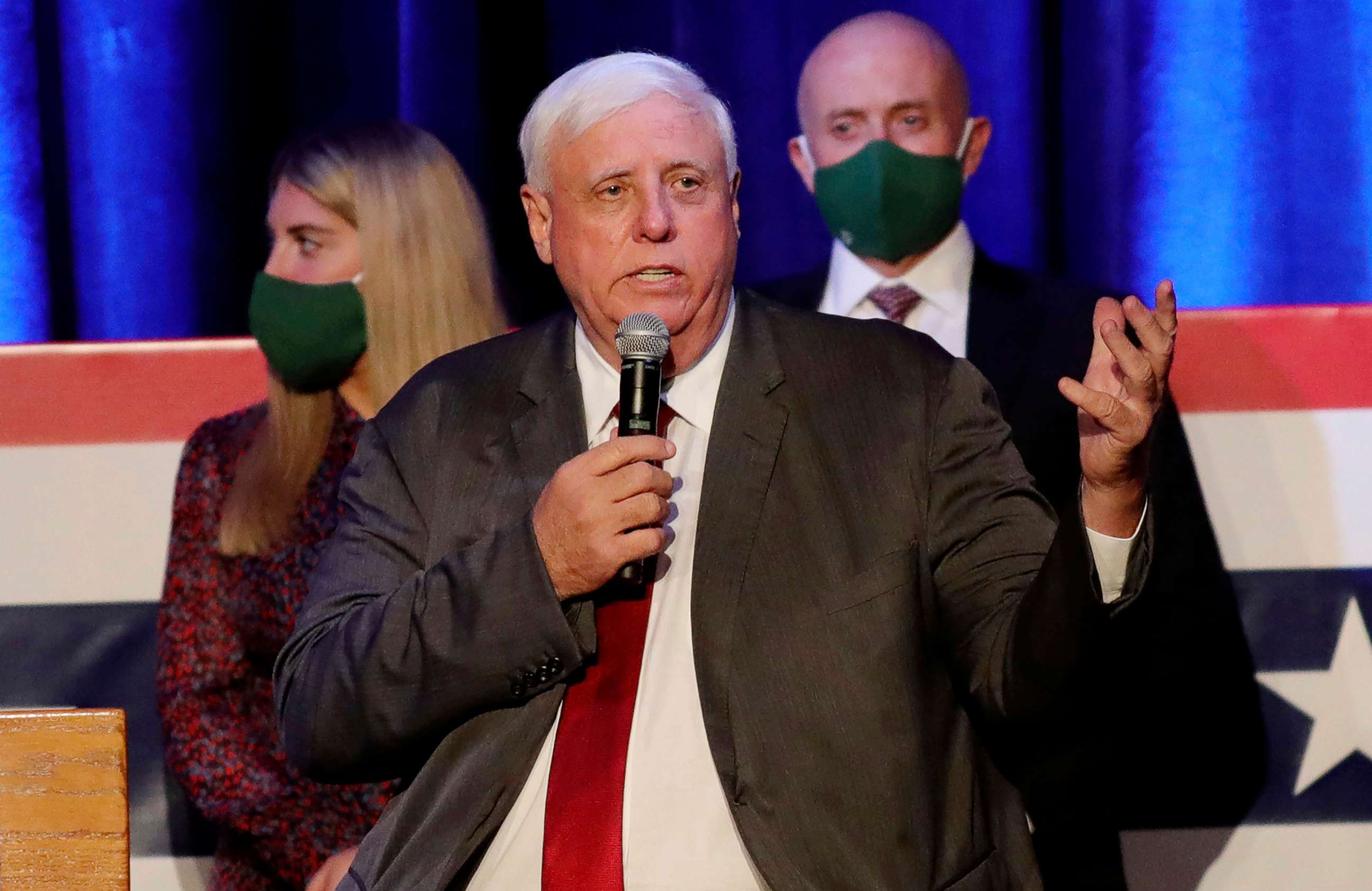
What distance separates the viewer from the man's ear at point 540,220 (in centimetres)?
188

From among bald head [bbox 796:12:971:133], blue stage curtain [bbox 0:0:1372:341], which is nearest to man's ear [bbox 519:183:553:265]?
bald head [bbox 796:12:971:133]

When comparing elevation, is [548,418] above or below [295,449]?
above

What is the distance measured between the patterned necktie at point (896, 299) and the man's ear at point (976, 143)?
246 mm

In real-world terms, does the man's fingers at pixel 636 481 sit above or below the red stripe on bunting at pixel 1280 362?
above

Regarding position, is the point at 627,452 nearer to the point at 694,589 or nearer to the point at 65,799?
the point at 694,589

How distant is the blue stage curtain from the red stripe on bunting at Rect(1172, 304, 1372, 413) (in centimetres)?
47

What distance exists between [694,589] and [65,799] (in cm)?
63

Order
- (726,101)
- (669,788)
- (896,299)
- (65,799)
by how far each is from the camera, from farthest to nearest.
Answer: (726,101), (896,299), (669,788), (65,799)

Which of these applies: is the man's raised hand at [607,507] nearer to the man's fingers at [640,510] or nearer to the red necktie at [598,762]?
the man's fingers at [640,510]

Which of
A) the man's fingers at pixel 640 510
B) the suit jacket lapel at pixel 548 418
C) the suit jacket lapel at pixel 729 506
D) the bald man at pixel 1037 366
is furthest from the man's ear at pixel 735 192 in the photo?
the bald man at pixel 1037 366

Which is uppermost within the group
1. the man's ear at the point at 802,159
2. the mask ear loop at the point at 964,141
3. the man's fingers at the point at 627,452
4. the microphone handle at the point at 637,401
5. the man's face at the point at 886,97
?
the man's face at the point at 886,97

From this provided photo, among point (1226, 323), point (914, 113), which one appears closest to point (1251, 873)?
point (1226, 323)

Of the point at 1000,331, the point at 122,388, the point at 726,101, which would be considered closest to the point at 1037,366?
the point at 1000,331

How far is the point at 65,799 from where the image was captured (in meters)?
1.30
